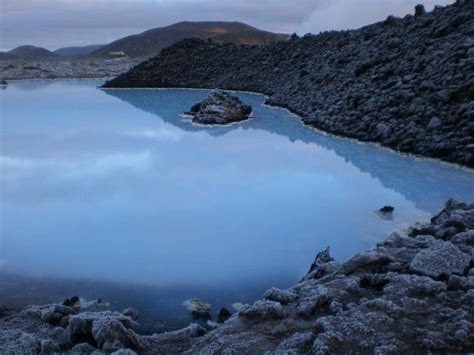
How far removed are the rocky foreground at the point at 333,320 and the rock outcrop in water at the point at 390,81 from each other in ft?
15.6

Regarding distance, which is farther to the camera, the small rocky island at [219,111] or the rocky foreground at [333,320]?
the small rocky island at [219,111]

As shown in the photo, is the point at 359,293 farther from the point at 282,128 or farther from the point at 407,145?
the point at 282,128

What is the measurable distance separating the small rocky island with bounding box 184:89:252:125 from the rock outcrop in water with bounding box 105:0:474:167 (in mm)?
1600

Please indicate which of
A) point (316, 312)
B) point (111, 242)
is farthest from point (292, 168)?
point (316, 312)

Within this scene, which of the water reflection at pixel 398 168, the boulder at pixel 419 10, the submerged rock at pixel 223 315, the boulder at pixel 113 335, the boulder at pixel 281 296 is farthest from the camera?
the boulder at pixel 419 10

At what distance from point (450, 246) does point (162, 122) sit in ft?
34.4

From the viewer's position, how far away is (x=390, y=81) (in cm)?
1153

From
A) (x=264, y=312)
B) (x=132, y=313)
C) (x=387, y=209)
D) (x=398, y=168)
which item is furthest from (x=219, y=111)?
Result: (x=264, y=312)

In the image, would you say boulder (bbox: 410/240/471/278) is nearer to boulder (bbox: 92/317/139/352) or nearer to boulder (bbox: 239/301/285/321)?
boulder (bbox: 239/301/285/321)

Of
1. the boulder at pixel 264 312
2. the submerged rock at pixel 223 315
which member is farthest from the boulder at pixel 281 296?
the submerged rock at pixel 223 315

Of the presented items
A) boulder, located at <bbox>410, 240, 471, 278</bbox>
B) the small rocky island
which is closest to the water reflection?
the small rocky island

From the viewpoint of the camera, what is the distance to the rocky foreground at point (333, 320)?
2.84 m

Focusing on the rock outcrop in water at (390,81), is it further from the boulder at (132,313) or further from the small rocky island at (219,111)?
the boulder at (132,313)

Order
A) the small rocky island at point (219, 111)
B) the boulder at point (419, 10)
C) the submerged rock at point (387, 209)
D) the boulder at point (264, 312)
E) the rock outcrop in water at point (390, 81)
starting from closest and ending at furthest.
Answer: the boulder at point (264, 312) → the submerged rock at point (387, 209) → the rock outcrop in water at point (390, 81) → the small rocky island at point (219, 111) → the boulder at point (419, 10)
